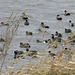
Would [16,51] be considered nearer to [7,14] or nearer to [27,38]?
[27,38]

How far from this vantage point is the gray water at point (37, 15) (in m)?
12.7

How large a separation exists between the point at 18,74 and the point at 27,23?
7.93m

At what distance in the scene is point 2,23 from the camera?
14547 millimetres

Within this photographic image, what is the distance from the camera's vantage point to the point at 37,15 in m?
16.5

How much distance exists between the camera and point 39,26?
14703mm

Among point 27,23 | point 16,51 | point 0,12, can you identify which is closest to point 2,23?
point 27,23

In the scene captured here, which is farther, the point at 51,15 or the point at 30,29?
the point at 51,15

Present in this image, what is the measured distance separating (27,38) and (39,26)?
5.58 feet

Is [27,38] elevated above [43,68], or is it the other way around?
[43,68]

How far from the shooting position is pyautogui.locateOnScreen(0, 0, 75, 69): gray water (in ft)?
41.7

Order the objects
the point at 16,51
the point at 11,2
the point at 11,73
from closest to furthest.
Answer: the point at 11,73, the point at 16,51, the point at 11,2

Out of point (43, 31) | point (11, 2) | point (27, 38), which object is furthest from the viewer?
point (11, 2)

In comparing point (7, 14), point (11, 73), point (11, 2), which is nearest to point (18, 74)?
point (11, 73)

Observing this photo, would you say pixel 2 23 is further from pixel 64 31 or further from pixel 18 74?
pixel 18 74
